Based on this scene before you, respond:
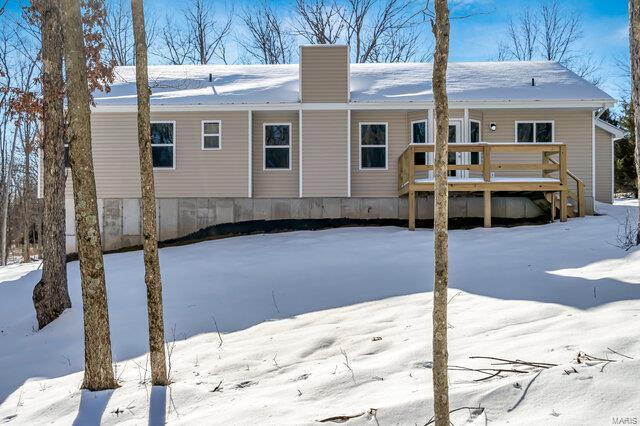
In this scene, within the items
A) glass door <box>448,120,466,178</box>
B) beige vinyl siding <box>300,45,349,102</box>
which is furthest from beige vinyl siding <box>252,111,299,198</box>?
glass door <box>448,120,466,178</box>

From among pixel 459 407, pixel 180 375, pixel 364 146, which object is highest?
pixel 364 146

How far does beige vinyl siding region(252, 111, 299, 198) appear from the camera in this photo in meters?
14.6

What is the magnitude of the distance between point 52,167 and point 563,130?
509 inches

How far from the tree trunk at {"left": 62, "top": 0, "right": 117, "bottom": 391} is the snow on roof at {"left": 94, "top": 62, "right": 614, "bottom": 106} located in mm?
8466

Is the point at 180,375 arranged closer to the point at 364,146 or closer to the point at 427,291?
the point at 427,291

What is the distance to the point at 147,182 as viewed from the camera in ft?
16.5

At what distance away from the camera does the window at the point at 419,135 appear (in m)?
14.3

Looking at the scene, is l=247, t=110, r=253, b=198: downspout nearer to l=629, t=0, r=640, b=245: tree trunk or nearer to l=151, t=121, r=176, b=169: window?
l=151, t=121, r=176, b=169: window

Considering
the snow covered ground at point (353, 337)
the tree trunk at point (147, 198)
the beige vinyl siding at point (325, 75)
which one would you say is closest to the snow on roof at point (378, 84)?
the beige vinyl siding at point (325, 75)

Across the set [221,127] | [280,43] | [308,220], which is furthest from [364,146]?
[280,43]

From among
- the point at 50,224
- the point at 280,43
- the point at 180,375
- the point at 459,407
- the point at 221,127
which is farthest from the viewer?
the point at 280,43

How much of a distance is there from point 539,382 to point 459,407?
527 mm

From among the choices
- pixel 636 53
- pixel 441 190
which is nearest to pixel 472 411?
pixel 441 190

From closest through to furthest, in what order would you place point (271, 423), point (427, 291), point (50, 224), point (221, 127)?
1. point (271, 423)
2. point (427, 291)
3. point (50, 224)
4. point (221, 127)
